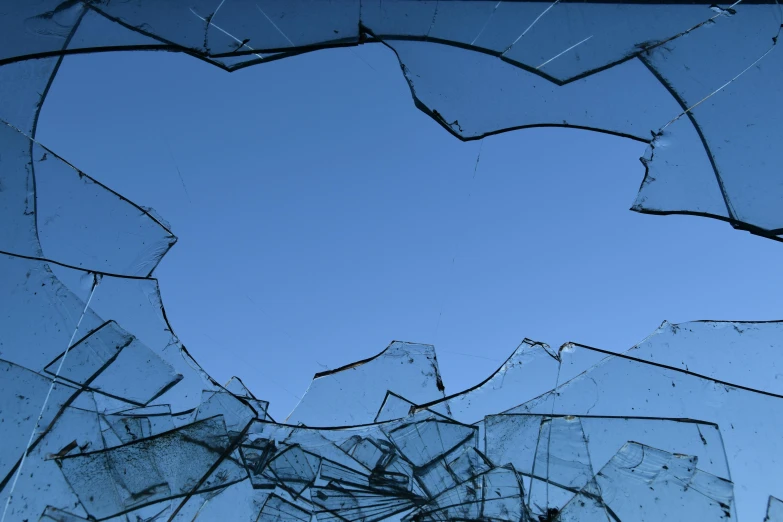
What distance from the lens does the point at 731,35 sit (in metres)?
1.97

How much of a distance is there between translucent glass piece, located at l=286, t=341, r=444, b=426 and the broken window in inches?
0.4

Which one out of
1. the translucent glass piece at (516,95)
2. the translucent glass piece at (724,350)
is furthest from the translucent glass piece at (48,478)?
the translucent glass piece at (724,350)

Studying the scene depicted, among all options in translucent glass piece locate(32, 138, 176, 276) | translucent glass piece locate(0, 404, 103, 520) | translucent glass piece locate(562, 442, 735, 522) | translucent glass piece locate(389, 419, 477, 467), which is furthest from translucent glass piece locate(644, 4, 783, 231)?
translucent glass piece locate(0, 404, 103, 520)

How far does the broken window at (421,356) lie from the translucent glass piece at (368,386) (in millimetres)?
11

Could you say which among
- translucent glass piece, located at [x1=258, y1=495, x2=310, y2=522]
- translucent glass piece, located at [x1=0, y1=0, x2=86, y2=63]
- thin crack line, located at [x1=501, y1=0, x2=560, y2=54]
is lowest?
translucent glass piece, located at [x1=258, y1=495, x2=310, y2=522]

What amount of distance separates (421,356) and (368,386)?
12.2 inches

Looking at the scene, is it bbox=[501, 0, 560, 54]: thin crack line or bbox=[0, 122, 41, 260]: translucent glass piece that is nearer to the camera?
bbox=[501, 0, 560, 54]: thin crack line

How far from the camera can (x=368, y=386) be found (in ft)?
8.81

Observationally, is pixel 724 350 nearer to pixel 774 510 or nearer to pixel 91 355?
pixel 774 510

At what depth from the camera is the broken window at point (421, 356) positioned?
6.45 ft

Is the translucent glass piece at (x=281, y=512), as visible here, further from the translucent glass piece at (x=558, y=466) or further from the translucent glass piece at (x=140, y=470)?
the translucent glass piece at (x=558, y=466)

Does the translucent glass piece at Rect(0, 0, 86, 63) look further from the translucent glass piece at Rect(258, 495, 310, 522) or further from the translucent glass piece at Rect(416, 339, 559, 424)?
the translucent glass piece at Rect(416, 339, 559, 424)

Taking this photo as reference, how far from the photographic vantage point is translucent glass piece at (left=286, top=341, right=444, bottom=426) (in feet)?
8.61

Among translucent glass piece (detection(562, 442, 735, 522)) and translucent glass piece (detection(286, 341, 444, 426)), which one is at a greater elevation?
translucent glass piece (detection(286, 341, 444, 426))
